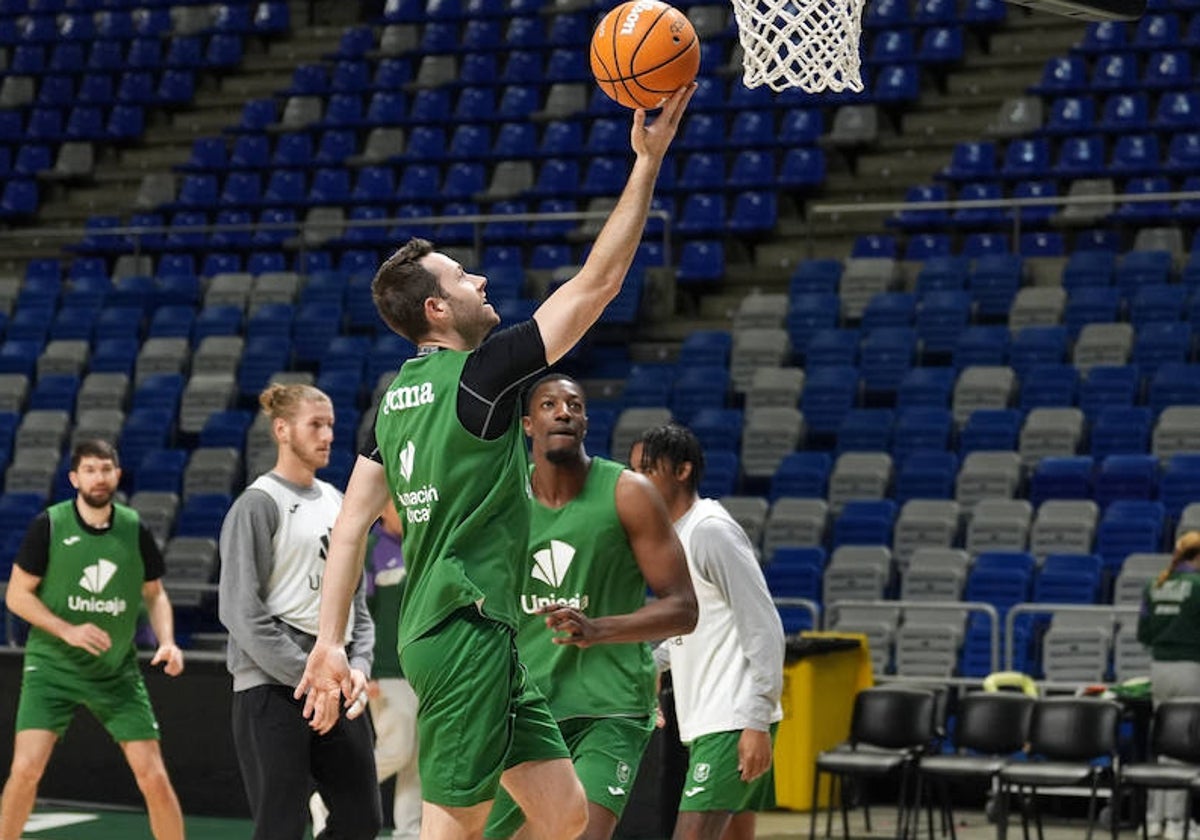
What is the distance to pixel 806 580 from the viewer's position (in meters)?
14.3

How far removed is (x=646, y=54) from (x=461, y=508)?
132 cm

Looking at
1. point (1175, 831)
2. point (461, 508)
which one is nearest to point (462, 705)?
point (461, 508)

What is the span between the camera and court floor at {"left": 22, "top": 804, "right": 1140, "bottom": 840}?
11.3 metres

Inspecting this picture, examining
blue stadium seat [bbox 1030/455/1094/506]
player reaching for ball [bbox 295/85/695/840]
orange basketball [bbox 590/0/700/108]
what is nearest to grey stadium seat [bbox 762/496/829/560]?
blue stadium seat [bbox 1030/455/1094/506]

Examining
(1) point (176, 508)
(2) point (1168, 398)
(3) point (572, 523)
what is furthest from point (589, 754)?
(1) point (176, 508)

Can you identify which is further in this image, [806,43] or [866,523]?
[866,523]

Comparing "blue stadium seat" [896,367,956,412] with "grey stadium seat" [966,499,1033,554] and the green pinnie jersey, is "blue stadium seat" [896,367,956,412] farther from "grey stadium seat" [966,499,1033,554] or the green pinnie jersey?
the green pinnie jersey

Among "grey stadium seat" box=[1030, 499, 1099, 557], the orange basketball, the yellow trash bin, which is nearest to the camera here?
the orange basketball

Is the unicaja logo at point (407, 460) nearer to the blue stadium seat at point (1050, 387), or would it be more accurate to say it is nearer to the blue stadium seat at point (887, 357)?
the blue stadium seat at point (1050, 387)

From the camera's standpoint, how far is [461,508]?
195 inches

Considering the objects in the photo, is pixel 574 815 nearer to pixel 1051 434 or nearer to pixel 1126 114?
pixel 1051 434

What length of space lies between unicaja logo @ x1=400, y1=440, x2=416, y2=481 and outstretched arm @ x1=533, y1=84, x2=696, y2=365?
0.45 metres

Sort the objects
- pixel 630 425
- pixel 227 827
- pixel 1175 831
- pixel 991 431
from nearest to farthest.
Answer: pixel 1175 831 → pixel 227 827 → pixel 991 431 → pixel 630 425

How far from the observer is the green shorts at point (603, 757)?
19.8 feet
